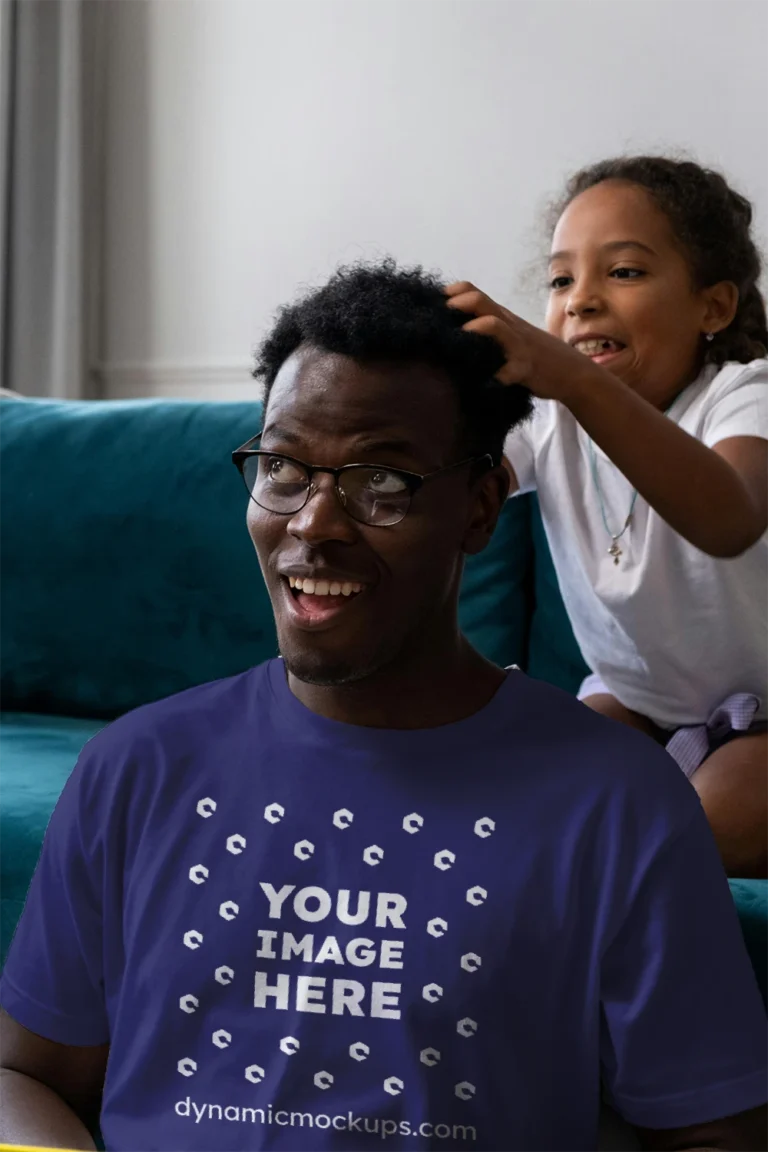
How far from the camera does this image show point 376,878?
0.88 m

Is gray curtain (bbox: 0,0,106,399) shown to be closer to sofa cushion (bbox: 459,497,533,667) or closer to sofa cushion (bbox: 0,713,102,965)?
sofa cushion (bbox: 0,713,102,965)

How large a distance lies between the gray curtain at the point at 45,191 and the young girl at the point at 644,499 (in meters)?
2.14

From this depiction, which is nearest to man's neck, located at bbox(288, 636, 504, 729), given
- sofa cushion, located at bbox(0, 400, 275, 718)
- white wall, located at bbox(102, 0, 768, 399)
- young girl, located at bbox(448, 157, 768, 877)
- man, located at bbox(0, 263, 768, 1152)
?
man, located at bbox(0, 263, 768, 1152)

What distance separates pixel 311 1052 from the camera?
846 mm

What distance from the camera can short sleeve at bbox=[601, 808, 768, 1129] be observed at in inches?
32.8

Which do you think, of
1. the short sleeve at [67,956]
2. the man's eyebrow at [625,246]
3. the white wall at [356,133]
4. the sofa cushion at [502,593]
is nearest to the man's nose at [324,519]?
the short sleeve at [67,956]

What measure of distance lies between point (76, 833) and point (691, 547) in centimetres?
80

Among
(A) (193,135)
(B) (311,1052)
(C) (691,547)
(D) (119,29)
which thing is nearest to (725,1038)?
(B) (311,1052)

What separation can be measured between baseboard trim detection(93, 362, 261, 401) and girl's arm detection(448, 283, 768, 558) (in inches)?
86.8

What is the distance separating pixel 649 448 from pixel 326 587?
413mm

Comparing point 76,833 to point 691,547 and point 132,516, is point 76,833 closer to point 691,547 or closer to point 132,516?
point 691,547

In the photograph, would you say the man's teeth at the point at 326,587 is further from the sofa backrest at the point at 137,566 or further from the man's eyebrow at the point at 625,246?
the sofa backrest at the point at 137,566

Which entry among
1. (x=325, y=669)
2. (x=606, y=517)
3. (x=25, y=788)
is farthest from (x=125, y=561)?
(x=325, y=669)

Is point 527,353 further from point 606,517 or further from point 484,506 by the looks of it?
point 606,517
